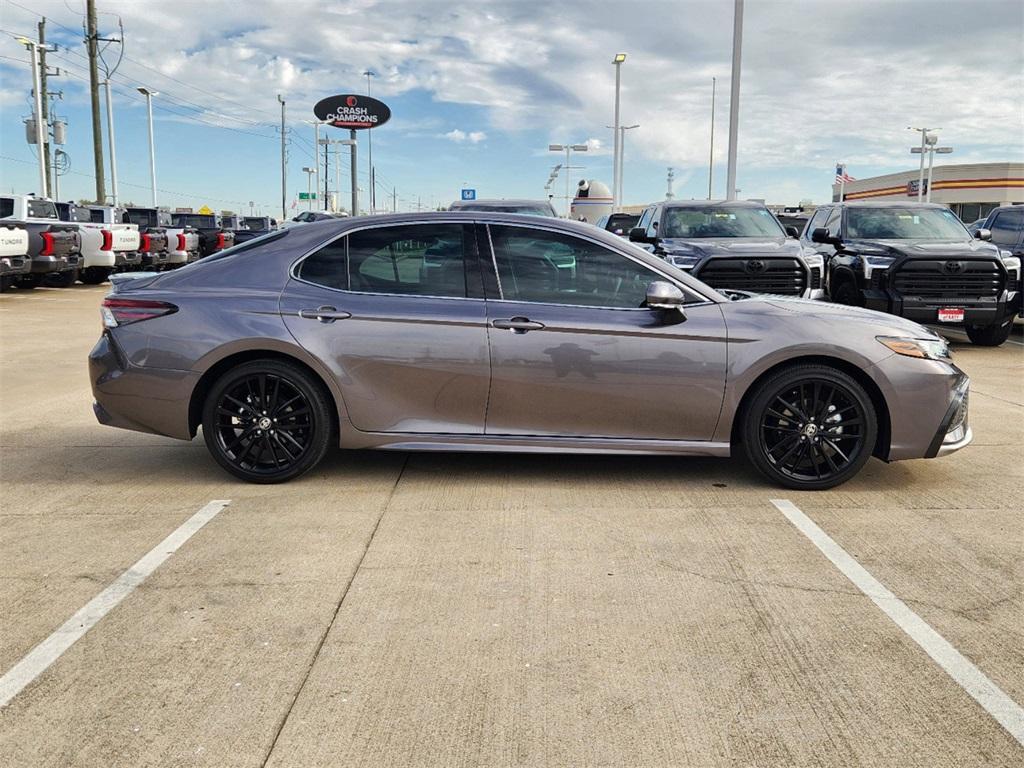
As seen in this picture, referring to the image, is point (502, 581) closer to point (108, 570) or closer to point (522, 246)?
point (108, 570)

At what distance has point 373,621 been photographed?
363 cm

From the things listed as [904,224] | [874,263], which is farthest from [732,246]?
[904,224]

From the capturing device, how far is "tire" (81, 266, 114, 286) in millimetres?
21859

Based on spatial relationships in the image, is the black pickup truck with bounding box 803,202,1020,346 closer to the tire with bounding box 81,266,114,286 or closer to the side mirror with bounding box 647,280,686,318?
the side mirror with bounding box 647,280,686,318

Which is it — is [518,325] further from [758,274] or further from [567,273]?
[758,274]

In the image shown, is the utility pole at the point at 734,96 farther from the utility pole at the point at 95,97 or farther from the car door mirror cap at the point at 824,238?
the utility pole at the point at 95,97

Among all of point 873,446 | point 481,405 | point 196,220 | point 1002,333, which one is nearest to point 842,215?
point 1002,333

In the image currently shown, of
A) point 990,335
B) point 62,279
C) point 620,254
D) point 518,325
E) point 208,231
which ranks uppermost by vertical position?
point 208,231

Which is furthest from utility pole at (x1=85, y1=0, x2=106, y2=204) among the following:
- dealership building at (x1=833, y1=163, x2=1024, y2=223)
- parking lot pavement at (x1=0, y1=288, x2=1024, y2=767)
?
dealership building at (x1=833, y1=163, x2=1024, y2=223)

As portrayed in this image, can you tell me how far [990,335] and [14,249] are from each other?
15490 mm

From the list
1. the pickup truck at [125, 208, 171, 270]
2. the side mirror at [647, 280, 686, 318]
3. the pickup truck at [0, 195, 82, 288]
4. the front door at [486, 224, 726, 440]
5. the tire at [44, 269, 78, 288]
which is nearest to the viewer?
the side mirror at [647, 280, 686, 318]

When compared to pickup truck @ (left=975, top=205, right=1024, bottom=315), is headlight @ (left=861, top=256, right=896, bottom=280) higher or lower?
lower

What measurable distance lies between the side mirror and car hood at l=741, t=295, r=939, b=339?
1.75 ft

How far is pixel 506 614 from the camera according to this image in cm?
369
